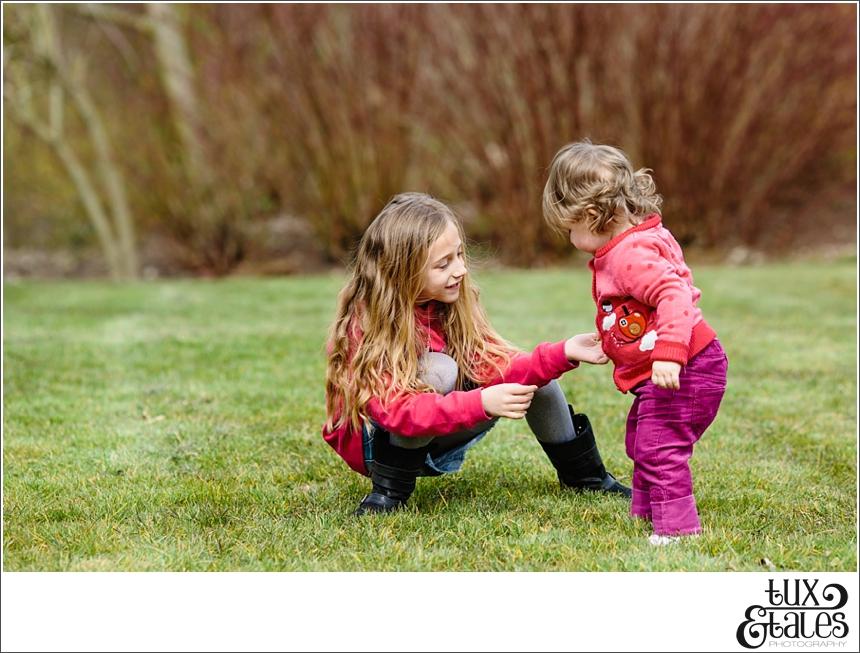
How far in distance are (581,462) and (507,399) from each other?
544 millimetres

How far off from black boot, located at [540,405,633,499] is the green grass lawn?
2.6 inches

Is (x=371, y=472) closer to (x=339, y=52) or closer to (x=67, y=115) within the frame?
(x=339, y=52)

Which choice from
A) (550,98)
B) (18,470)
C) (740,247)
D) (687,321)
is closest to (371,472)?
(687,321)

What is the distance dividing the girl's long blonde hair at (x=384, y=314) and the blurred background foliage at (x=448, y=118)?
7.10 m

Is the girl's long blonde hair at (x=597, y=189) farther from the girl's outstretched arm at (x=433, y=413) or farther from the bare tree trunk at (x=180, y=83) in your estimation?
the bare tree trunk at (x=180, y=83)

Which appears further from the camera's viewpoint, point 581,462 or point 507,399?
point 581,462

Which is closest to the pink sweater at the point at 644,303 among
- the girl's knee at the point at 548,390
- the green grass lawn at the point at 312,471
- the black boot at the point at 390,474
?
the girl's knee at the point at 548,390

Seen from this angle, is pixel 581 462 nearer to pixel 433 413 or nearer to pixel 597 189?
pixel 433 413

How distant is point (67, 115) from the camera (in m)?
12.8

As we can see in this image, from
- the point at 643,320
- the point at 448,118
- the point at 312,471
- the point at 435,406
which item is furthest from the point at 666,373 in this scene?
the point at 448,118

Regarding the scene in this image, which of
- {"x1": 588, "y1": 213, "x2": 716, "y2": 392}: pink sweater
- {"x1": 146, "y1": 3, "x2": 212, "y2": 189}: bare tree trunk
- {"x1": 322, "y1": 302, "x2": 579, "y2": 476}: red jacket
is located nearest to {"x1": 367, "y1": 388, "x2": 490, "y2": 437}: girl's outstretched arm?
{"x1": 322, "y1": 302, "x2": 579, "y2": 476}: red jacket

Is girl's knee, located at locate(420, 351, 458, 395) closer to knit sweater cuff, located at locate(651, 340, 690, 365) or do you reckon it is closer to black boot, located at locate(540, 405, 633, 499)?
black boot, located at locate(540, 405, 633, 499)

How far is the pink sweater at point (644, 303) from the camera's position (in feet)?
8.77

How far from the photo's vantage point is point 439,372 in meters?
3.02
